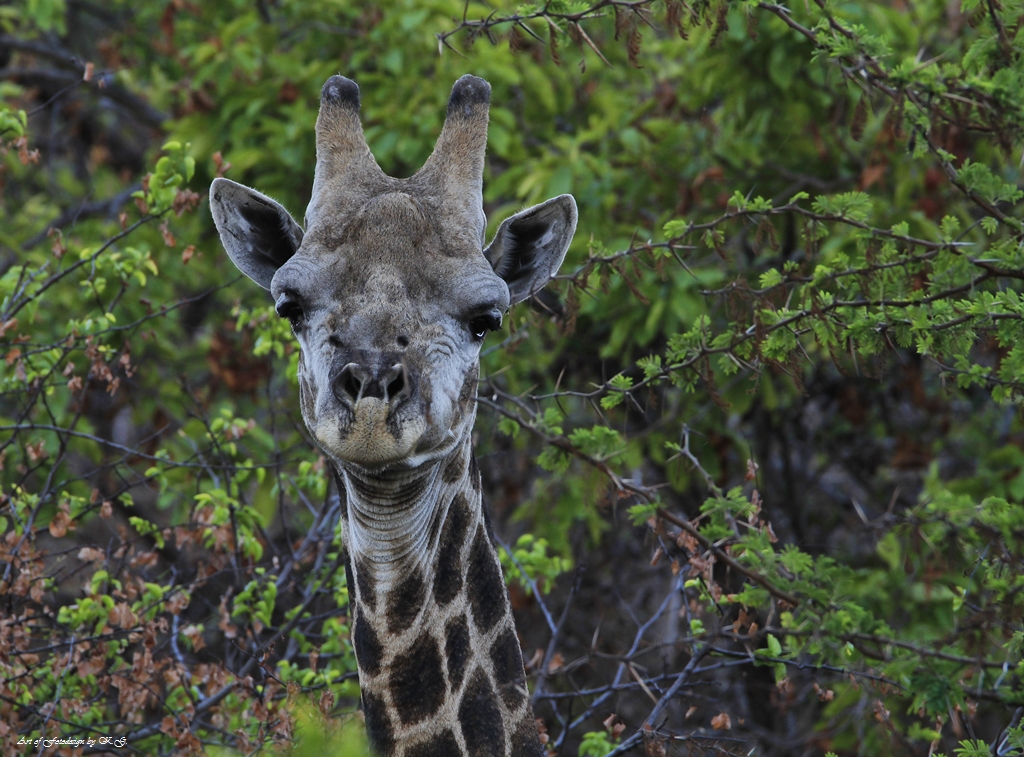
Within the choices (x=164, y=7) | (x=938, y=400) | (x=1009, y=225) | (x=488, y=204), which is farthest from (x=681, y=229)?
(x=164, y=7)

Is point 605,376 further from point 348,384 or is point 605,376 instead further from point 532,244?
point 348,384

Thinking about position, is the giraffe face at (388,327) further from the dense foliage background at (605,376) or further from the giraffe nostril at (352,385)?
the dense foliage background at (605,376)

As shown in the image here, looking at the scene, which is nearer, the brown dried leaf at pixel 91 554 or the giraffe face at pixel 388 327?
the giraffe face at pixel 388 327

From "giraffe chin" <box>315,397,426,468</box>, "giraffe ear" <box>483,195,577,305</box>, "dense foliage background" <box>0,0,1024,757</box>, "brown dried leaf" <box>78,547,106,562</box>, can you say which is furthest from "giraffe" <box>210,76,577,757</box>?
"brown dried leaf" <box>78,547,106,562</box>

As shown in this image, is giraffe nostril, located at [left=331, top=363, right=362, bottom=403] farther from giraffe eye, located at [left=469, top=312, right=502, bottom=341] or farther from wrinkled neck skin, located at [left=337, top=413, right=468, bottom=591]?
giraffe eye, located at [left=469, top=312, right=502, bottom=341]

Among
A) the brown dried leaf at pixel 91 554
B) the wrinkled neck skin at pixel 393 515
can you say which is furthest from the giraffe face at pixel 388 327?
the brown dried leaf at pixel 91 554

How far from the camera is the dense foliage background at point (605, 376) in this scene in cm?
366

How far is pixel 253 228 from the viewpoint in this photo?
425cm

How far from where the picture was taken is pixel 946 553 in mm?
3590

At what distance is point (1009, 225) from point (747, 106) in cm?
384

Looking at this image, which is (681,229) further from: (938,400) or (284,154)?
(938,400)

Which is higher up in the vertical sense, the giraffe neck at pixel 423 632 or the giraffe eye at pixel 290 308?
the giraffe eye at pixel 290 308

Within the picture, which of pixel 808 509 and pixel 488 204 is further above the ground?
pixel 488 204

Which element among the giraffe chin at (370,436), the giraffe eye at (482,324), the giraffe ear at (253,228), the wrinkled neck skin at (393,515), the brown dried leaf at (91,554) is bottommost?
the brown dried leaf at (91,554)
